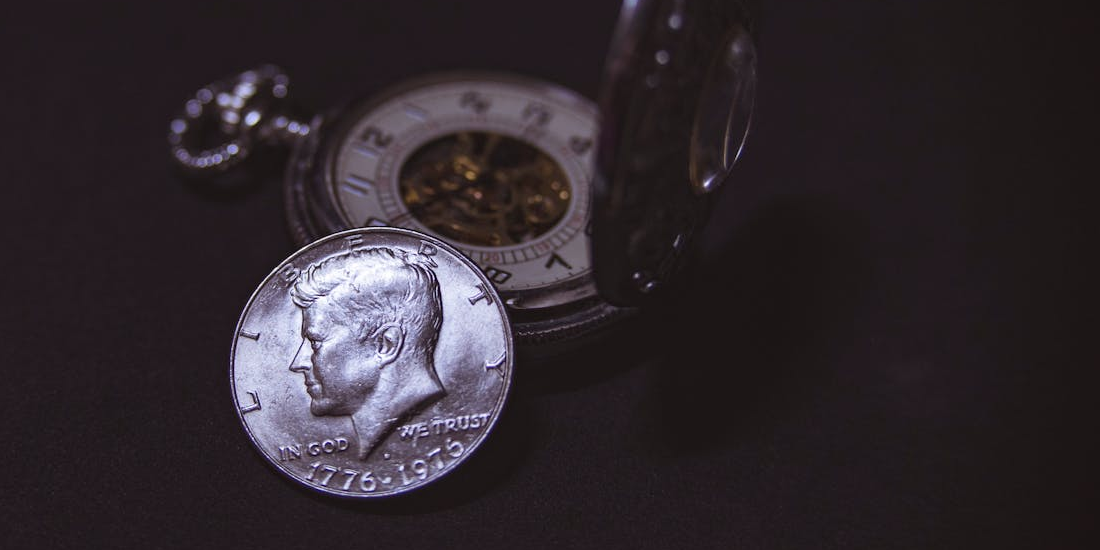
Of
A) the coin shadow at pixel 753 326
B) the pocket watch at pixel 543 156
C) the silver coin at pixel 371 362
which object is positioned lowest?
the coin shadow at pixel 753 326

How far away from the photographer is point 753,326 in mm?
2334

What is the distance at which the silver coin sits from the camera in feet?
6.28

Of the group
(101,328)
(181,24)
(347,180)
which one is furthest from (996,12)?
(101,328)

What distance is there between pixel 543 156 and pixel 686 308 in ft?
1.52

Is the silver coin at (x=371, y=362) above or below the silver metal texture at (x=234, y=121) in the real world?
below

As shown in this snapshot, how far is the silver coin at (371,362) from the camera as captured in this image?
192cm

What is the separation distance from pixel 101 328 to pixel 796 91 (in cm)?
183

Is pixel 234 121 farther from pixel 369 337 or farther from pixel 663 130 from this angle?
pixel 663 130

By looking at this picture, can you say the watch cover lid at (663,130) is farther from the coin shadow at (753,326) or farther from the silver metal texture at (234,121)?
the silver metal texture at (234,121)

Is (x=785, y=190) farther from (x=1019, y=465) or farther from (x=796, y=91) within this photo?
(x=1019, y=465)

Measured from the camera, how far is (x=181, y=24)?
2883 mm

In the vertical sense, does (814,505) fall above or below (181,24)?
below

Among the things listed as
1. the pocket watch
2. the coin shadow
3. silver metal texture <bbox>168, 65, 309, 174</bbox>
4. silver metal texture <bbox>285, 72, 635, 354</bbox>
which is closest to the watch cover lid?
the pocket watch

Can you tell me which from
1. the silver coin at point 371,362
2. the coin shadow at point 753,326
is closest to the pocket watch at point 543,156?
the silver coin at point 371,362
